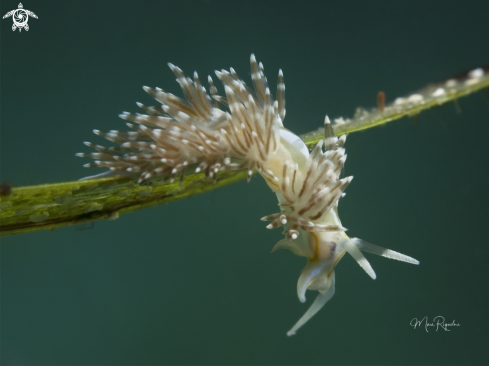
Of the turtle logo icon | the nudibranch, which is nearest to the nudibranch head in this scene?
the nudibranch

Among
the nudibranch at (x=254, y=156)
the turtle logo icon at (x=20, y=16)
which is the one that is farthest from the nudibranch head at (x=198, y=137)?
the turtle logo icon at (x=20, y=16)

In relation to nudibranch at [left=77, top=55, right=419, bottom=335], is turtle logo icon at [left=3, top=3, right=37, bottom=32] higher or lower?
higher

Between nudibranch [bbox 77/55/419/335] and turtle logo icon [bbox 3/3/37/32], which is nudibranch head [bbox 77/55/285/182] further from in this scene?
turtle logo icon [bbox 3/3/37/32]

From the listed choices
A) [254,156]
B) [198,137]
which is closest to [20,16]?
[198,137]

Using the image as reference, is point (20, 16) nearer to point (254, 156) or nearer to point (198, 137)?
point (198, 137)

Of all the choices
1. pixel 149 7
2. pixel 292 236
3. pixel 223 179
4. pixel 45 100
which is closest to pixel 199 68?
pixel 149 7

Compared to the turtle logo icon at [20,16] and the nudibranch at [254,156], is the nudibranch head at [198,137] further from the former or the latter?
the turtle logo icon at [20,16]
